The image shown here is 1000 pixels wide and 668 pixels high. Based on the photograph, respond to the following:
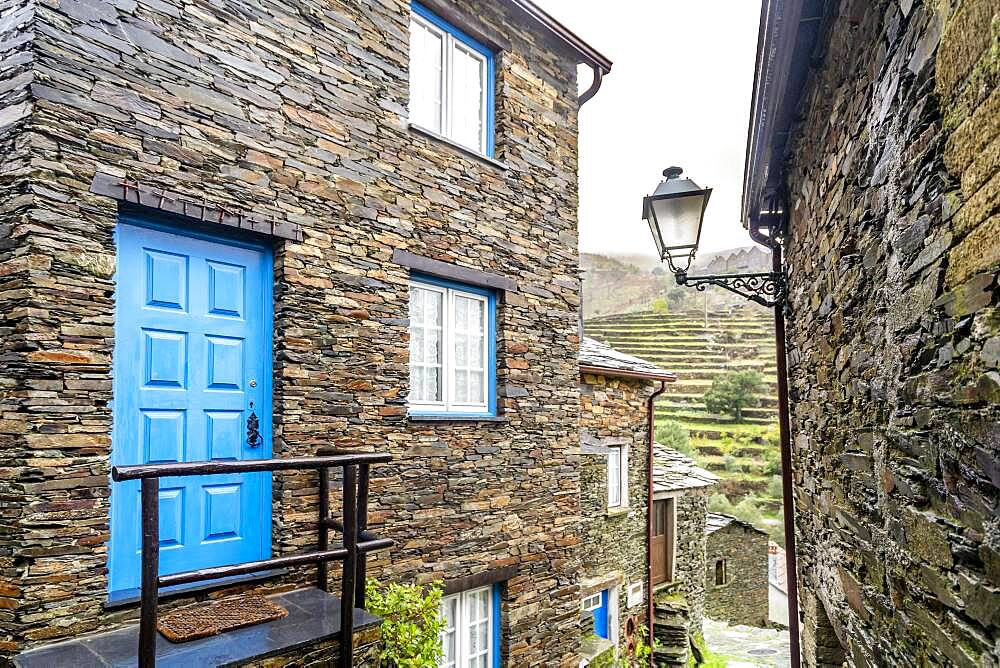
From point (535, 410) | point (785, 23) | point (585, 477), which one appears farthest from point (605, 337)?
point (785, 23)

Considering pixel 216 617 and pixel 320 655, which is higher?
pixel 216 617

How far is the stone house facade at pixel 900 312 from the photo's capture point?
173 cm

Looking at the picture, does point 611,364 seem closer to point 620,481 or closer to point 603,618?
point 620,481

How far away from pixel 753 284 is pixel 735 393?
136ft

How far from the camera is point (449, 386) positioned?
20.9 ft

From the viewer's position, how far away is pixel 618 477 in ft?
41.7

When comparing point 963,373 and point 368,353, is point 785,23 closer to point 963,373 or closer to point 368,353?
point 963,373

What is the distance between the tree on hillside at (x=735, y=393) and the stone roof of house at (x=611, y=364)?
33762mm

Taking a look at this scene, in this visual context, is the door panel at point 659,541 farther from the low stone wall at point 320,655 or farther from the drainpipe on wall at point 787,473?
the low stone wall at point 320,655

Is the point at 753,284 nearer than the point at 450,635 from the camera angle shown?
Yes

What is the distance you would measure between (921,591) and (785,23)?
103 inches

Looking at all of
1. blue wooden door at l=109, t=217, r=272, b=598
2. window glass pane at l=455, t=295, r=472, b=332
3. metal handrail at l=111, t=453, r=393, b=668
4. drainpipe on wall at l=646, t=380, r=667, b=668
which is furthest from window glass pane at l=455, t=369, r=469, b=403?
drainpipe on wall at l=646, t=380, r=667, b=668

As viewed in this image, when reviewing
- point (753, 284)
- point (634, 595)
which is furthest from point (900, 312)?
point (634, 595)

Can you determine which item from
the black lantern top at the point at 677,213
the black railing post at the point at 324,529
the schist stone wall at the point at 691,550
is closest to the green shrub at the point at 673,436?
the schist stone wall at the point at 691,550
